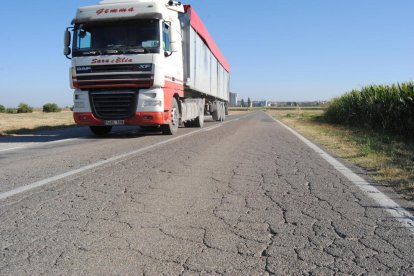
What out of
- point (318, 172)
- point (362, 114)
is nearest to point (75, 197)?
point (318, 172)

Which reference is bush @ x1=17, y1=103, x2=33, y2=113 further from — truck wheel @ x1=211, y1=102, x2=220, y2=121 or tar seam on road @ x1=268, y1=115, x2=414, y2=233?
tar seam on road @ x1=268, y1=115, x2=414, y2=233

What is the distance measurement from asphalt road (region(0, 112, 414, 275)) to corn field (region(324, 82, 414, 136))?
933 centimetres

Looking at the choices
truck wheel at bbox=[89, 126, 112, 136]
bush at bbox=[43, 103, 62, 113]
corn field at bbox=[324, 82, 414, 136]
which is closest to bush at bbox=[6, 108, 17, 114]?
bush at bbox=[43, 103, 62, 113]

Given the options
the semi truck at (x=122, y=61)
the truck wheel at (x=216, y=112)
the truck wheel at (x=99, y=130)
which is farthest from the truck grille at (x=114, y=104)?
the truck wheel at (x=216, y=112)

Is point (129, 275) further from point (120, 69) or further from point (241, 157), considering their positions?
point (120, 69)

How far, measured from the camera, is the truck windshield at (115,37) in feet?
38.9

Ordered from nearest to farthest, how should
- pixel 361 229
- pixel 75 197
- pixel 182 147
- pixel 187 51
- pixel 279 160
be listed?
1. pixel 361 229
2. pixel 75 197
3. pixel 279 160
4. pixel 182 147
5. pixel 187 51

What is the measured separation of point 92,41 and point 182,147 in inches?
169

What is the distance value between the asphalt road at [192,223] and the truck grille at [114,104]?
4.93 meters

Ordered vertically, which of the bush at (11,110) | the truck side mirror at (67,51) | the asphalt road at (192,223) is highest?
the truck side mirror at (67,51)

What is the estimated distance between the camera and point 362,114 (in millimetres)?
21891

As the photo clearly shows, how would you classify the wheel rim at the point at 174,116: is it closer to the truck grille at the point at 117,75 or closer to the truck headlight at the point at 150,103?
the truck headlight at the point at 150,103

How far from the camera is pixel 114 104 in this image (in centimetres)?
1220

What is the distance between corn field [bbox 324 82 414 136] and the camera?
49.8ft
